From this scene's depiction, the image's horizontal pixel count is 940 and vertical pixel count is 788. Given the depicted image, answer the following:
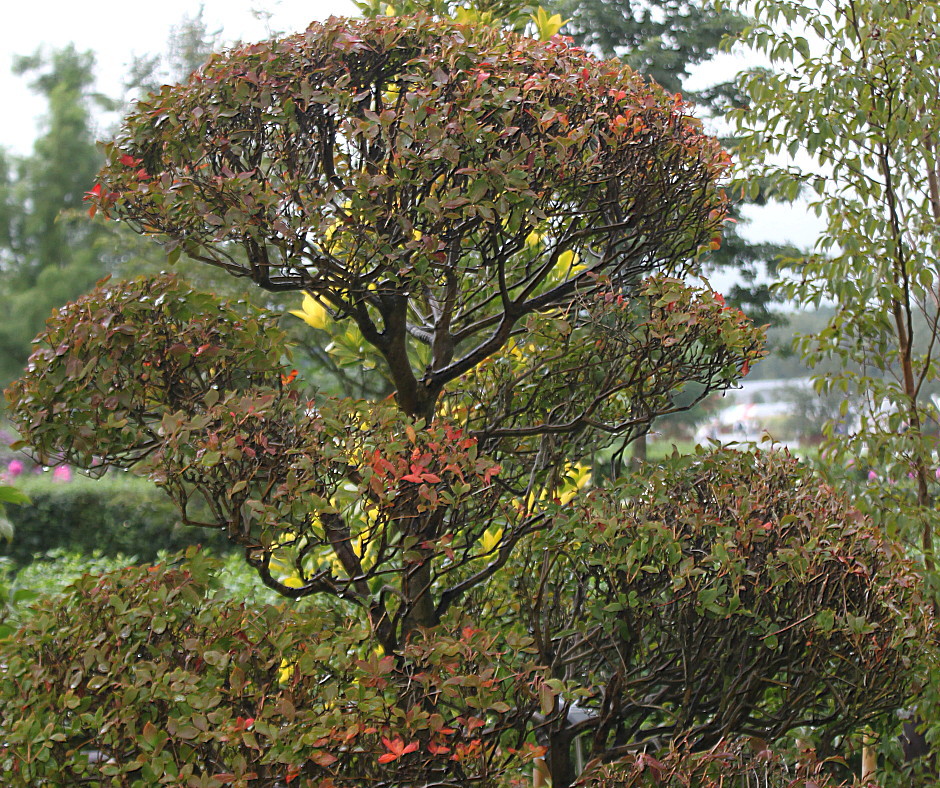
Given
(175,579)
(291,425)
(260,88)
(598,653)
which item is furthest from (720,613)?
(260,88)

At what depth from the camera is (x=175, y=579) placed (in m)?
1.44

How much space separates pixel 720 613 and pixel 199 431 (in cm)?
98

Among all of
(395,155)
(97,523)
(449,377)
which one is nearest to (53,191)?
(97,523)

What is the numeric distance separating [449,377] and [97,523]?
5238mm

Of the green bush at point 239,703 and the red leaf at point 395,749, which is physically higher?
the green bush at point 239,703

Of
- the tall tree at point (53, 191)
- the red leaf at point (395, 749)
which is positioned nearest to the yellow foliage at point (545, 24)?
the red leaf at point (395, 749)

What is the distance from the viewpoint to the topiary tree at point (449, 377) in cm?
145

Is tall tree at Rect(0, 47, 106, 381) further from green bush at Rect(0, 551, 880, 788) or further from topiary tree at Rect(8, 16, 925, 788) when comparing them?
green bush at Rect(0, 551, 880, 788)

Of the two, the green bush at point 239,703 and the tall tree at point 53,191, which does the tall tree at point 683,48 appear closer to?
→ the green bush at point 239,703

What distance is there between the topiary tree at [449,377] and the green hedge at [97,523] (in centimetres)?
465

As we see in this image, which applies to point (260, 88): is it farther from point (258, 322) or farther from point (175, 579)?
point (175, 579)

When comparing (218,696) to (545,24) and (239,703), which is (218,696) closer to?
(239,703)

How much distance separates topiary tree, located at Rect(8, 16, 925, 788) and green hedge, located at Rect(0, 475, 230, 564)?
4.65 meters

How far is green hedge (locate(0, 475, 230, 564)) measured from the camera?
607cm
